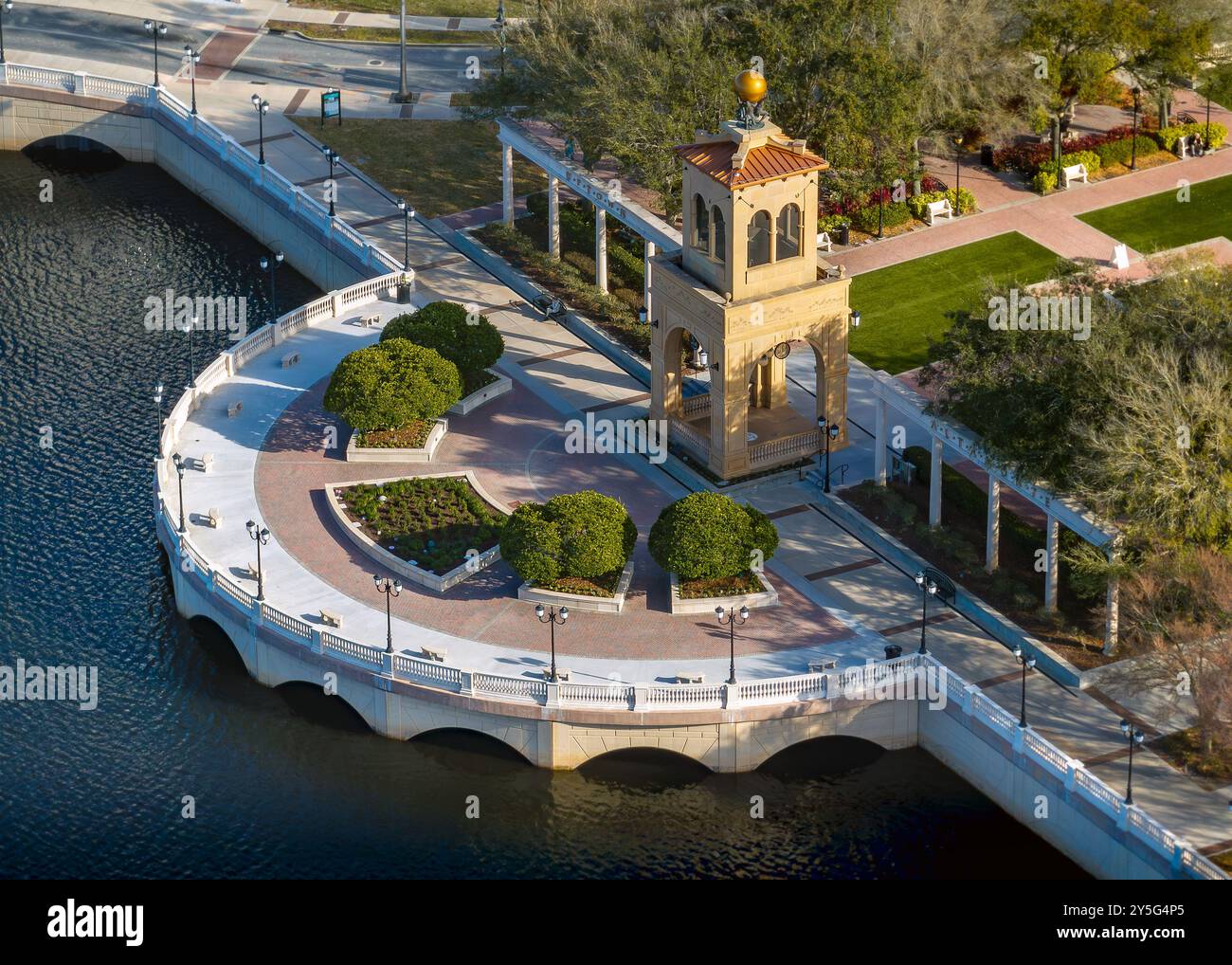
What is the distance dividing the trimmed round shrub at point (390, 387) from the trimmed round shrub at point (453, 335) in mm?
1937

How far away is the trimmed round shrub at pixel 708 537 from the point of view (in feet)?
308

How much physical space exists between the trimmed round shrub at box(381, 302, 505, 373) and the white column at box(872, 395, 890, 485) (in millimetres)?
16967

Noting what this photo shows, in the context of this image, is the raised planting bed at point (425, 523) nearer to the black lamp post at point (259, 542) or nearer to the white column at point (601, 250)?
the black lamp post at point (259, 542)

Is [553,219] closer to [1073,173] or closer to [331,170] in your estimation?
[331,170]

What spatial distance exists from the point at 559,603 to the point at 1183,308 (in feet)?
80.2

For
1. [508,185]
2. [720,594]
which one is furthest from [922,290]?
[720,594]

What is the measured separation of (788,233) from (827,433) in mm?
7859

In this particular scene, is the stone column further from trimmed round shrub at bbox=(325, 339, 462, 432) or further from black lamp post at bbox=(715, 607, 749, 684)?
black lamp post at bbox=(715, 607, 749, 684)

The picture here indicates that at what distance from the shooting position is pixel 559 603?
95312mm

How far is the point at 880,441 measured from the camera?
334ft

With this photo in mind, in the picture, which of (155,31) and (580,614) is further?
(155,31)

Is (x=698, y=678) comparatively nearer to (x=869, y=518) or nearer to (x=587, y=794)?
A: (x=587, y=794)

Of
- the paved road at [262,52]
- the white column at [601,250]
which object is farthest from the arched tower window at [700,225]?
the paved road at [262,52]
